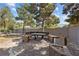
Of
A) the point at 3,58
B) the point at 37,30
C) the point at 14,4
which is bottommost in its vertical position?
the point at 3,58

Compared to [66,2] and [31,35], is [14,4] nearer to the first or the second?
[31,35]

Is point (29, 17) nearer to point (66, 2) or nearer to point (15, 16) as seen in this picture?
point (15, 16)

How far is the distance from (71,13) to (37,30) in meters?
0.54

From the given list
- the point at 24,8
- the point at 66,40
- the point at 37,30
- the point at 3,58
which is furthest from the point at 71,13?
the point at 3,58

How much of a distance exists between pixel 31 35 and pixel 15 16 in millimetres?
351

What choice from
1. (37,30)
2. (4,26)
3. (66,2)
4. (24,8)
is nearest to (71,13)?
(66,2)

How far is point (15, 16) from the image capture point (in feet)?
7.18

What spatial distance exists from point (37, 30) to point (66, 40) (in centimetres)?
43

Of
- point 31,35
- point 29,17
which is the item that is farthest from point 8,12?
point 31,35

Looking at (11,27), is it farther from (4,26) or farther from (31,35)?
(31,35)

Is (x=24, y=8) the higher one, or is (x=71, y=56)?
(x=24, y=8)

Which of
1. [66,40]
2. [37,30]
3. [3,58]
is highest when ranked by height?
[37,30]

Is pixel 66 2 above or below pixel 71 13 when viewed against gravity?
above

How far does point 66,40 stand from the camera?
2.18 meters
